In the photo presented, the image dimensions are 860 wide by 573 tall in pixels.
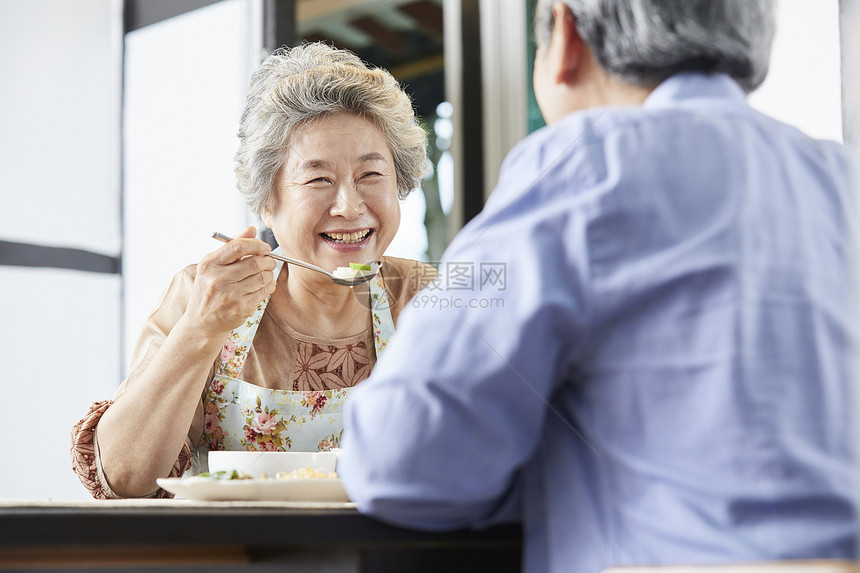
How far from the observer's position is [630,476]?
2.04 feet

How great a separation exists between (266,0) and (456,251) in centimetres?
241

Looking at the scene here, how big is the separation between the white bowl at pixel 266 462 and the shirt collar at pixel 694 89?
51cm

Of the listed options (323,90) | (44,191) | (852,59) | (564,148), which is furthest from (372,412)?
(44,191)

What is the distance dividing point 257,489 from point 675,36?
555mm

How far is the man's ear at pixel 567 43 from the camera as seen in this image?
0.72 m

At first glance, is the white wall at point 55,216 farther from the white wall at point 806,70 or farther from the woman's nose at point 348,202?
the white wall at point 806,70

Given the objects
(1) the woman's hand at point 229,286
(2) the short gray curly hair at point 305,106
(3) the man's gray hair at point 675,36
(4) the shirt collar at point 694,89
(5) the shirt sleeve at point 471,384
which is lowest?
(5) the shirt sleeve at point 471,384

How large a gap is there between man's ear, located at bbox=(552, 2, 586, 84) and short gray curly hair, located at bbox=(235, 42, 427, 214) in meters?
0.87

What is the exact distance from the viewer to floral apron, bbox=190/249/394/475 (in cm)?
145

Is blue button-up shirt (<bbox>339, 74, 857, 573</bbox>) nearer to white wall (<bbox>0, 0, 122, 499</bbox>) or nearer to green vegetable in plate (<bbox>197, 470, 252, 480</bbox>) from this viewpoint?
green vegetable in plate (<bbox>197, 470, 252, 480</bbox>)

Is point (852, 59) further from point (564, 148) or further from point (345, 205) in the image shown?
point (345, 205)

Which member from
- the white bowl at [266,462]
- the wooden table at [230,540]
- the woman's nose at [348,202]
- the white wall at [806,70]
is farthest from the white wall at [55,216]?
the white wall at [806,70]

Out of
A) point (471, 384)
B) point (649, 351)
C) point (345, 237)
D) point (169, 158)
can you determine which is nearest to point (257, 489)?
point (471, 384)

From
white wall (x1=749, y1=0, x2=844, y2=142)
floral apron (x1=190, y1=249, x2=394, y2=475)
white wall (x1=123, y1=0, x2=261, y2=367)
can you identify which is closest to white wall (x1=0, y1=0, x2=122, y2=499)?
white wall (x1=123, y1=0, x2=261, y2=367)
